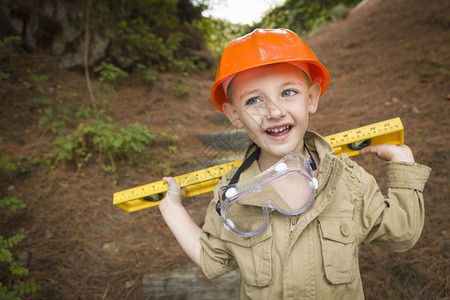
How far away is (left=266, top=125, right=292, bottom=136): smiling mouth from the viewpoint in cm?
130

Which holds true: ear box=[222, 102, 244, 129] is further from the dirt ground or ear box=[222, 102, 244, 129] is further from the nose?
the dirt ground

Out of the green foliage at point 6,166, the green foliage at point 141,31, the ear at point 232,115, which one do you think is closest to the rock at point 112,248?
the green foliage at point 6,166

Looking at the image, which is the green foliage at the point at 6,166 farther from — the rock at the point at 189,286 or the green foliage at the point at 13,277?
the rock at the point at 189,286

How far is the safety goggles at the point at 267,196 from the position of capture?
1263mm

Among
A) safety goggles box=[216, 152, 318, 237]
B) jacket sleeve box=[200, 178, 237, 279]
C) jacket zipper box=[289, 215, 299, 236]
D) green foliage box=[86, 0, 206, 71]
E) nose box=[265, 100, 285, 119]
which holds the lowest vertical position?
jacket sleeve box=[200, 178, 237, 279]

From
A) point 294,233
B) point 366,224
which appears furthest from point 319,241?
point 366,224

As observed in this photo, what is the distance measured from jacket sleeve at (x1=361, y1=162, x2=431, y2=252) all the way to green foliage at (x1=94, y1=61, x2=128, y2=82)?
20.3 feet

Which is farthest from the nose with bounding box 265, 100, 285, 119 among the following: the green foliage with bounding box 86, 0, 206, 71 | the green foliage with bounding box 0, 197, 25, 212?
the green foliage with bounding box 86, 0, 206, 71

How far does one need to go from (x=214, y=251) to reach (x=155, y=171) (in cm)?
253

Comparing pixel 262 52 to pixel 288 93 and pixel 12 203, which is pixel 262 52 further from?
pixel 12 203

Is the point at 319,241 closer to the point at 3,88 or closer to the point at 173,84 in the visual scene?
the point at 3,88

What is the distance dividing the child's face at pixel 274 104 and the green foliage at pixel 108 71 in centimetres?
573

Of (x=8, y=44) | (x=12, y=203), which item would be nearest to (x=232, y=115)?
(x=12, y=203)

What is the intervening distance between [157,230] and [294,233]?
2.18 metres
